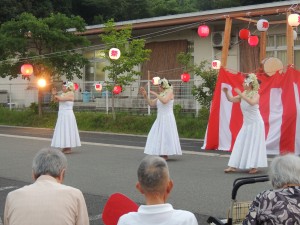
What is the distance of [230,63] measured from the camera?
2508 centimetres

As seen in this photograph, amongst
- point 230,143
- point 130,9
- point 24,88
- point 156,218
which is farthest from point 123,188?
point 130,9

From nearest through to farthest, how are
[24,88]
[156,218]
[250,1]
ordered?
[156,218], [24,88], [250,1]

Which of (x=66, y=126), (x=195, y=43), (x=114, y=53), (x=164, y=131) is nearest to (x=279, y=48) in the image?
(x=195, y=43)

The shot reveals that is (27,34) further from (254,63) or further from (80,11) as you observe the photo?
(80,11)

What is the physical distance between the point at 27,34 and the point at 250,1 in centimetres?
1621

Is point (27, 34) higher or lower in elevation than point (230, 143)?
higher

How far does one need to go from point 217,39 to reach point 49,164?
854 inches

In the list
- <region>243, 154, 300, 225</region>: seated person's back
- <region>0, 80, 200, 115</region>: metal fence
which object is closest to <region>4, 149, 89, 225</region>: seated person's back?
<region>243, 154, 300, 225</region>: seated person's back

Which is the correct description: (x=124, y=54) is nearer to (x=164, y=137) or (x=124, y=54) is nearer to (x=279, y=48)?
(x=279, y=48)

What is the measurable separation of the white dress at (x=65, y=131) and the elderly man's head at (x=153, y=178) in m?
11.2

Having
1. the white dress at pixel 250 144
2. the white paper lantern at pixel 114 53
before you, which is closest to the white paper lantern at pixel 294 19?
the white dress at pixel 250 144

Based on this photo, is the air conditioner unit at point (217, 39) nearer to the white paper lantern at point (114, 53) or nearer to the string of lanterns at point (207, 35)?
the string of lanterns at point (207, 35)

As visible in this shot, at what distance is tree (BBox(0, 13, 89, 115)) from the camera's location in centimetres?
2381

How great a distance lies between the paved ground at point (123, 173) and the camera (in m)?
8.46
